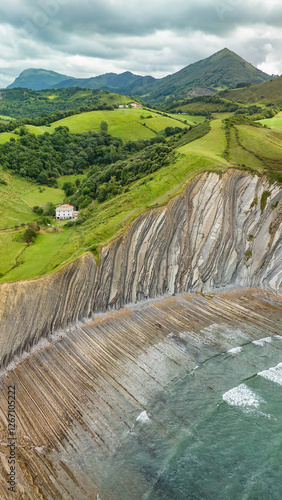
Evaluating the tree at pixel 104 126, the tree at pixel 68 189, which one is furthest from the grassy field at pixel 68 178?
the tree at pixel 104 126

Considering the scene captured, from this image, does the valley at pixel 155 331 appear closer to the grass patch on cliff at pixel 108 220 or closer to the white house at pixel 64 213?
the grass patch on cliff at pixel 108 220

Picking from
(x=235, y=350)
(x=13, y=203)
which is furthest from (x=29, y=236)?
(x=235, y=350)

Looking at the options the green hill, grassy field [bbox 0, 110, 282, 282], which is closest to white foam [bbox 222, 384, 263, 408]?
grassy field [bbox 0, 110, 282, 282]

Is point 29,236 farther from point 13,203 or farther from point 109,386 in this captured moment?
point 109,386

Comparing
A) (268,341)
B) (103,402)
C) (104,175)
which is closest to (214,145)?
(104,175)

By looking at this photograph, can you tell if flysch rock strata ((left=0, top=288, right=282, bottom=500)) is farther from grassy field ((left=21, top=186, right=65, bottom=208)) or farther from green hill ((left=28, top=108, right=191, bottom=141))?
green hill ((left=28, top=108, right=191, bottom=141))

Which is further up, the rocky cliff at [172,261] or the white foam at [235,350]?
the rocky cliff at [172,261]
